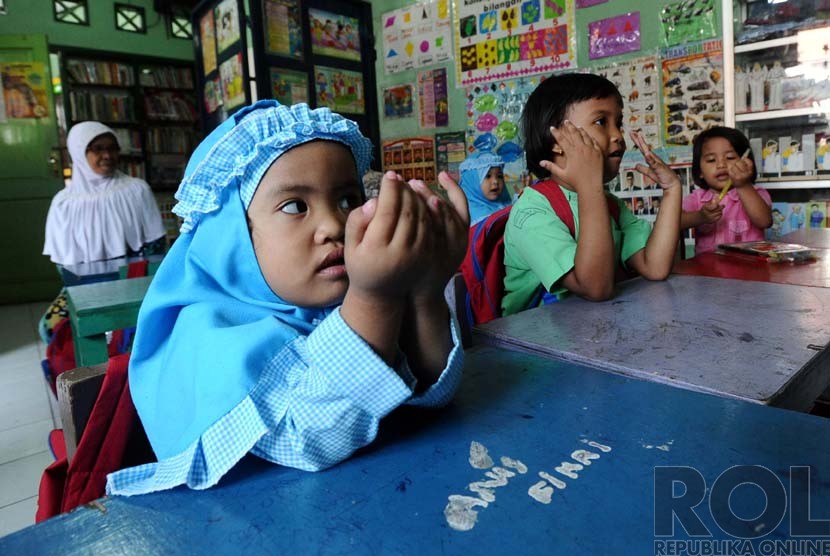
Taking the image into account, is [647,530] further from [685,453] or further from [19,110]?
[19,110]

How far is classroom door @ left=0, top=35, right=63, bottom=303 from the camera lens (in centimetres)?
561

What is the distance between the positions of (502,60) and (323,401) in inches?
146

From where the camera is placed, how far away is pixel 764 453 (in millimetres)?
549

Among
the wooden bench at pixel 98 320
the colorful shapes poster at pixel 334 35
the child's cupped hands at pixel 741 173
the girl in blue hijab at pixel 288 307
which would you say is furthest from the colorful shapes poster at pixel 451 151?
the girl in blue hijab at pixel 288 307

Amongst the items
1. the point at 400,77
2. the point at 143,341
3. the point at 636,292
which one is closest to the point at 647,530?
the point at 143,341

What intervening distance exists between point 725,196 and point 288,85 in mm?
2551

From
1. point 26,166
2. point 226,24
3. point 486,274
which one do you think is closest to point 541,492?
point 486,274

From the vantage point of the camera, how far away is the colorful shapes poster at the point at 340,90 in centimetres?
387

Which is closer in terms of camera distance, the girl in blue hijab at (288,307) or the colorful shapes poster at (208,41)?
the girl in blue hijab at (288,307)

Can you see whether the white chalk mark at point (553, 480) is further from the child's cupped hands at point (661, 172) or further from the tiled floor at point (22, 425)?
the tiled floor at point (22, 425)

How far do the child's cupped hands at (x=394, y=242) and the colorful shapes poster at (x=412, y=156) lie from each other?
3.83 meters

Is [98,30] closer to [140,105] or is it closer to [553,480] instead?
[140,105]

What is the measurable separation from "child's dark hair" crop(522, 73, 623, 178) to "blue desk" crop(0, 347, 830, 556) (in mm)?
968

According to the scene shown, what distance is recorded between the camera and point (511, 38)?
3814 millimetres
